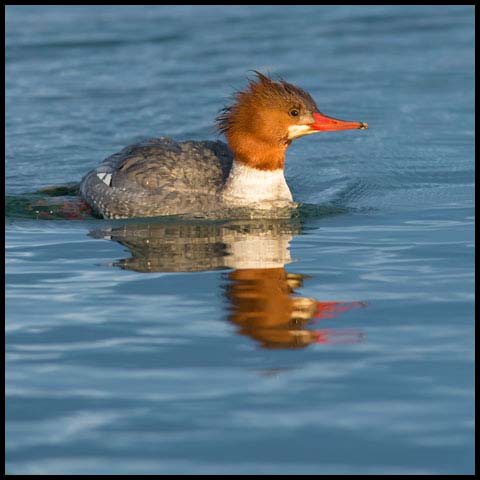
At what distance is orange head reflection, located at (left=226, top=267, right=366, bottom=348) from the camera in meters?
7.42

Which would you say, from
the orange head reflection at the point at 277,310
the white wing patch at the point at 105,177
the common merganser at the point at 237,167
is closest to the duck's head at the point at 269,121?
the common merganser at the point at 237,167

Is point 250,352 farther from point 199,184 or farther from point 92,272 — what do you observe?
point 199,184

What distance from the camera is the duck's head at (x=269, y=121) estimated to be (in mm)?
10898

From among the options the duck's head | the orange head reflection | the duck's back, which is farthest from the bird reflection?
the duck's head

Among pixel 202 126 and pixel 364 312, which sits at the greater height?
pixel 202 126

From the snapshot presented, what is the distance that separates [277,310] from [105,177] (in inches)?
156

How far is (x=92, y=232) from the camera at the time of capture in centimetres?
1065

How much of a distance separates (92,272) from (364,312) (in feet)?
6.92

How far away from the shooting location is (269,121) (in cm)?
1098

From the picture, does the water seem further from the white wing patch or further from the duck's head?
the duck's head

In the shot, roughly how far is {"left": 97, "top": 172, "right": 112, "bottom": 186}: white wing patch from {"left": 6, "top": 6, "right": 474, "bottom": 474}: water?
0.45m

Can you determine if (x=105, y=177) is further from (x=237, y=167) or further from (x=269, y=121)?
(x=269, y=121)

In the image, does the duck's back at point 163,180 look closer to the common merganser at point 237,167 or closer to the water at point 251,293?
the common merganser at point 237,167

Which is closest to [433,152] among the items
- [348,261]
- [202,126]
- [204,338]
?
[202,126]
